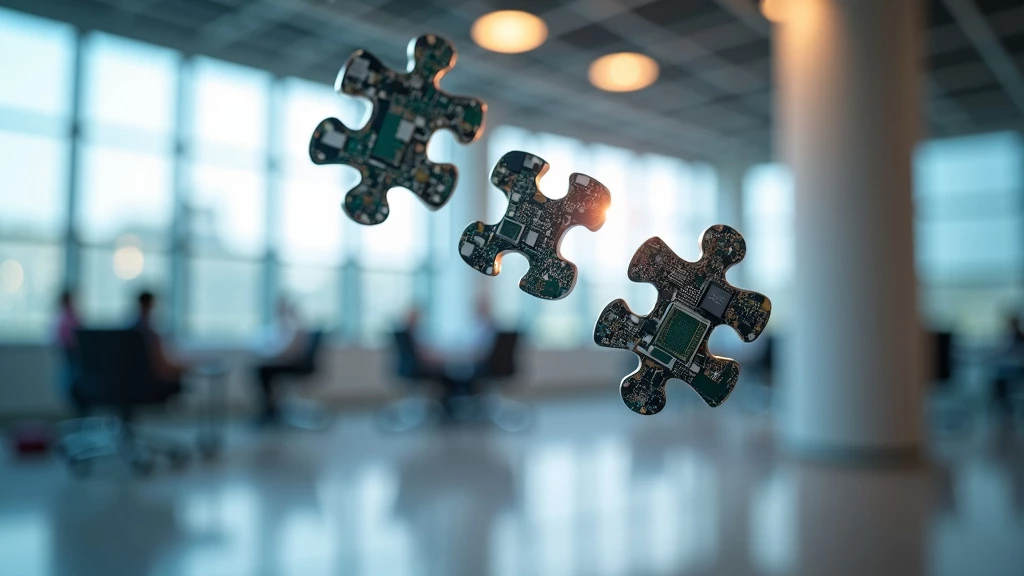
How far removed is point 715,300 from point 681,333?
83 mm

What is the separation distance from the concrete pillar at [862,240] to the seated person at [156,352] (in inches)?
165

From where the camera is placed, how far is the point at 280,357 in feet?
21.5

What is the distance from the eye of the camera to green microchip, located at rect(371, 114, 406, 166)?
1408 millimetres

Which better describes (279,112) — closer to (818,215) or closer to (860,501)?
(818,215)

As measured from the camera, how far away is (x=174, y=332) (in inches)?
302

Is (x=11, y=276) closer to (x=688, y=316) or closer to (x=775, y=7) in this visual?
(x=775, y=7)

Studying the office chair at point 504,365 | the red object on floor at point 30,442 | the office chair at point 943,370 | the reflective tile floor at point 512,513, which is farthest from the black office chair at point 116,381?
the office chair at point 943,370

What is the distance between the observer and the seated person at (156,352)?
4656 millimetres

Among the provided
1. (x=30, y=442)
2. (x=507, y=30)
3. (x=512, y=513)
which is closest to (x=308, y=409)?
(x=30, y=442)

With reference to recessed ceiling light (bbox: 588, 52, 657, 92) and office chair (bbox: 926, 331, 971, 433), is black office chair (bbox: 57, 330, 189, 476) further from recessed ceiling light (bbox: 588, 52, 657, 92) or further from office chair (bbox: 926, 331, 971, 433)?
office chair (bbox: 926, 331, 971, 433)

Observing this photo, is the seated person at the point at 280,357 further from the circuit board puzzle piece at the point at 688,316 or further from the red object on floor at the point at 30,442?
the circuit board puzzle piece at the point at 688,316

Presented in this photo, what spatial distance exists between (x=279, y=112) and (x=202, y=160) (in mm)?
1114

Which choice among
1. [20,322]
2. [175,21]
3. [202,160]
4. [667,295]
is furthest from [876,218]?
[20,322]

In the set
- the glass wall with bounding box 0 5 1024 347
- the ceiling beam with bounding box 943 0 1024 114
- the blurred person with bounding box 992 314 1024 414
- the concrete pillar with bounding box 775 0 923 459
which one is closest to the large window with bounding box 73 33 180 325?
the glass wall with bounding box 0 5 1024 347
